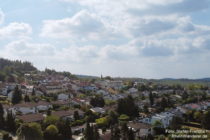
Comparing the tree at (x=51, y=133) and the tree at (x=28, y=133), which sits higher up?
the tree at (x=28, y=133)

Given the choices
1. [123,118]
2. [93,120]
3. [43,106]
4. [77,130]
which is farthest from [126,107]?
[43,106]

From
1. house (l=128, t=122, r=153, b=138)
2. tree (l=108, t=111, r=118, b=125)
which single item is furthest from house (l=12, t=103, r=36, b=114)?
house (l=128, t=122, r=153, b=138)

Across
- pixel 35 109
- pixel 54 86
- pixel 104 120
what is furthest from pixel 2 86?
pixel 104 120

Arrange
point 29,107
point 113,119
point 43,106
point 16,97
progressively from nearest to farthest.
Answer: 1. point 113,119
2. point 29,107
3. point 43,106
4. point 16,97

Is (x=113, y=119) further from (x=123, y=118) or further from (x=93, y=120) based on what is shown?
(x=93, y=120)

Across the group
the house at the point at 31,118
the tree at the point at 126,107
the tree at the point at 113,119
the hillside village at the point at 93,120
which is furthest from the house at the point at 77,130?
the tree at the point at 126,107

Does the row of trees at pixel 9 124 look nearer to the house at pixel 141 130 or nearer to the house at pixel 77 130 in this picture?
the house at pixel 77 130

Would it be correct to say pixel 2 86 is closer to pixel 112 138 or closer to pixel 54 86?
pixel 54 86

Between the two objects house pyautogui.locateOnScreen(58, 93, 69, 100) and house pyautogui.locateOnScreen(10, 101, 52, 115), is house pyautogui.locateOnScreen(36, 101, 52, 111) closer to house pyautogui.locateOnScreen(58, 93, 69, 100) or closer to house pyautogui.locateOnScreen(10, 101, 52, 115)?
house pyautogui.locateOnScreen(10, 101, 52, 115)

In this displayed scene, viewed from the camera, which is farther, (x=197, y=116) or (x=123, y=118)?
(x=197, y=116)

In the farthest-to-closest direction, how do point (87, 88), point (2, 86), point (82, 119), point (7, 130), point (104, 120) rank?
point (87, 88) → point (2, 86) → point (82, 119) → point (104, 120) → point (7, 130)

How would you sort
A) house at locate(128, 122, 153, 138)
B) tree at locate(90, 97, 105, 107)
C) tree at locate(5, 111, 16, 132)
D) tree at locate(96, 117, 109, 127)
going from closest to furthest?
1. tree at locate(5, 111, 16, 132)
2. house at locate(128, 122, 153, 138)
3. tree at locate(96, 117, 109, 127)
4. tree at locate(90, 97, 105, 107)
